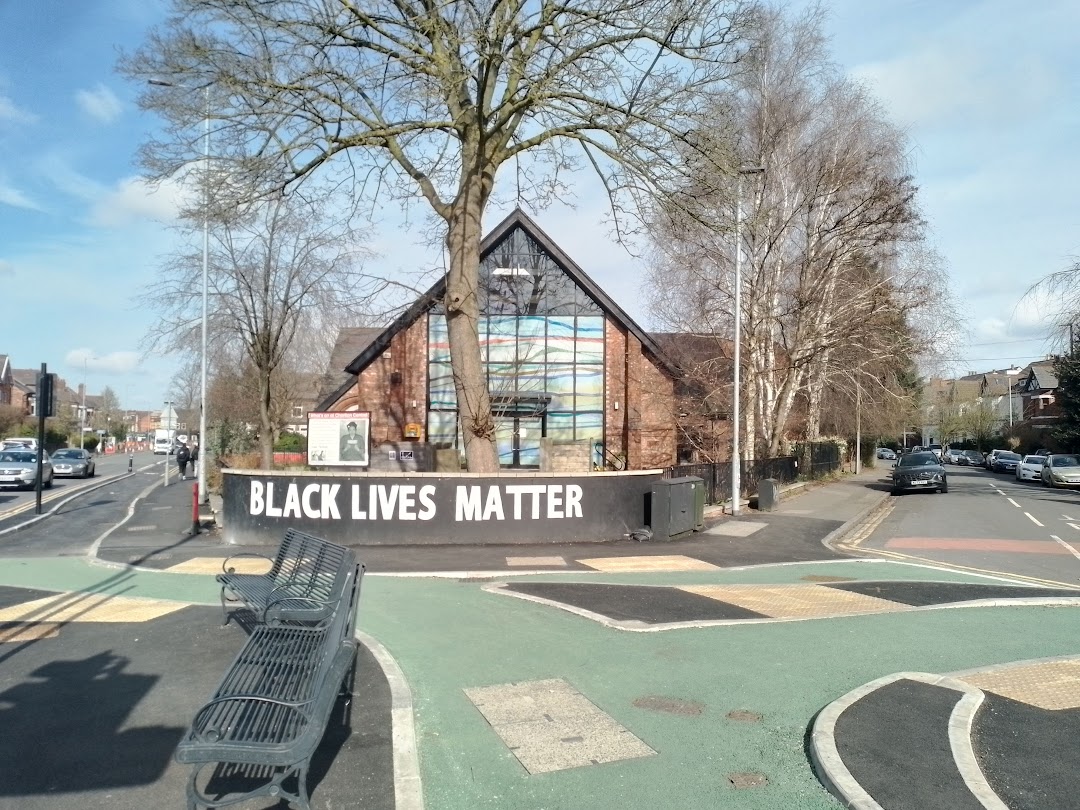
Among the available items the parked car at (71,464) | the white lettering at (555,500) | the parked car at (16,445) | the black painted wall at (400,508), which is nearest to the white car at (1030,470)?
the white lettering at (555,500)

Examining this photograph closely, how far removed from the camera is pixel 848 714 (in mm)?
5645

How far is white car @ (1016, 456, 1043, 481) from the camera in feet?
146

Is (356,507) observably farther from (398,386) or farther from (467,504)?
(398,386)

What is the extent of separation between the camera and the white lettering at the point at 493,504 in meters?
15.6

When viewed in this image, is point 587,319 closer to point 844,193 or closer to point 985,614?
→ point 844,193

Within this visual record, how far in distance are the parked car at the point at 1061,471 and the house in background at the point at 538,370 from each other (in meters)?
19.9

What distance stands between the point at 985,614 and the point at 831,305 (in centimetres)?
2300

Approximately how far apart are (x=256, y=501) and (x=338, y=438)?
423cm

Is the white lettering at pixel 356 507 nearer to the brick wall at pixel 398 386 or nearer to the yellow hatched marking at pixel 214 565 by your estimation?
the yellow hatched marking at pixel 214 565

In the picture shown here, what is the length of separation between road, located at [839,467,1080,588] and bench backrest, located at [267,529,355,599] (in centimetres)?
977

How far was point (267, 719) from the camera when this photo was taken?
14.7ft

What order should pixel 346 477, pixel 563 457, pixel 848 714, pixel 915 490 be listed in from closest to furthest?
pixel 848 714
pixel 346 477
pixel 563 457
pixel 915 490

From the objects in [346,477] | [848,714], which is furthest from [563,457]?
[848,714]

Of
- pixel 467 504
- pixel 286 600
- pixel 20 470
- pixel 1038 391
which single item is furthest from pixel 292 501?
pixel 1038 391
